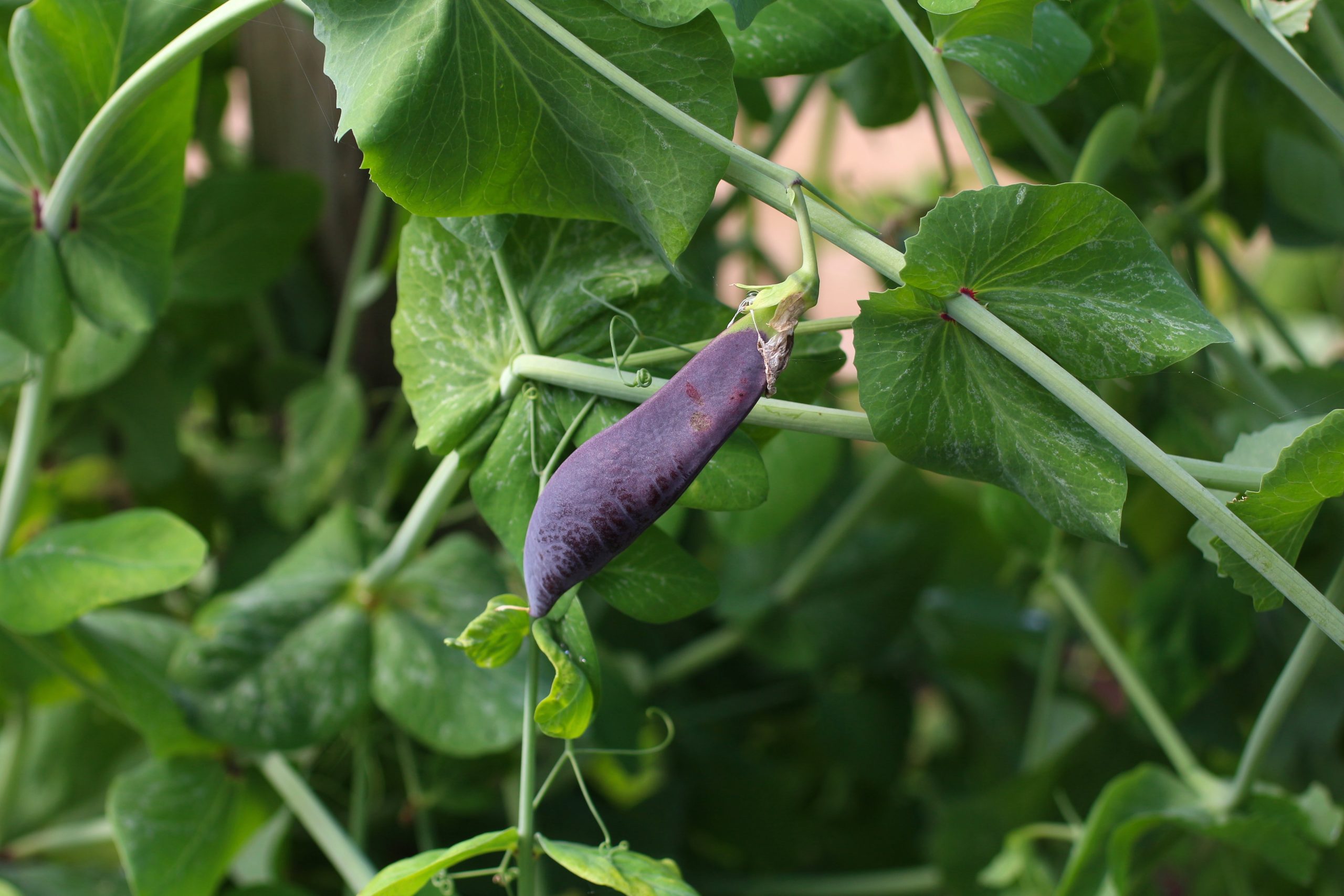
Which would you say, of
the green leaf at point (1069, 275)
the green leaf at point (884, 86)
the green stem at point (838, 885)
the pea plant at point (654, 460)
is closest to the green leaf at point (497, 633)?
the pea plant at point (654, 460)

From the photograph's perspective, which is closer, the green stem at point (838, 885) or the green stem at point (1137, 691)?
the green stem at point (1137, 691)

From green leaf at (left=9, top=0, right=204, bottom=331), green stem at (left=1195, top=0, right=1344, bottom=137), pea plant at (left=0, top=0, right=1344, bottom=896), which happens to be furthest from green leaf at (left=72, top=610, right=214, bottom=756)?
green stem at (left=1195, top=0, right=1344, bottom=137)

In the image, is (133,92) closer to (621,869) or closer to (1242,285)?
(621,869)

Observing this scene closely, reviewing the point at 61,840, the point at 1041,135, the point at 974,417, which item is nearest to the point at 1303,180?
the point at 1041,135

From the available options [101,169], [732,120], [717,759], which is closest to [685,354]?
[732,120]

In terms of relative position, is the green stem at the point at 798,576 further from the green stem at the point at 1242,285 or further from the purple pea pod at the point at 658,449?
the purple pea pod at the point at 658,449

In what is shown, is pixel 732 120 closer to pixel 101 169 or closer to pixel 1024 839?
pixel 101 169
